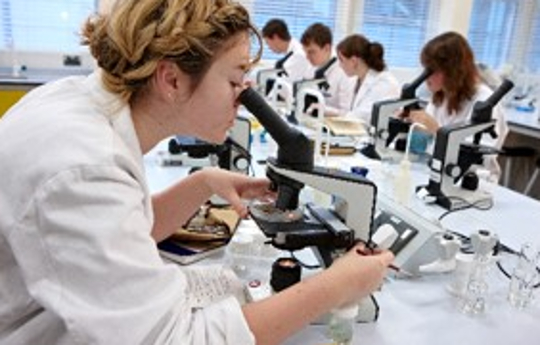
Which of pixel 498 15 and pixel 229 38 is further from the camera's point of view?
pixel 498 15

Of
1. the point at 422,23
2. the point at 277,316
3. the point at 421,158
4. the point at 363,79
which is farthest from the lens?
the point at 422,23

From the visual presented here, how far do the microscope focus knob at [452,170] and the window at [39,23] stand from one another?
2.95 m

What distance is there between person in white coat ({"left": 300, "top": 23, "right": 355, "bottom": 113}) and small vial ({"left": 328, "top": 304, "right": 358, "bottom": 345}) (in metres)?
2.98

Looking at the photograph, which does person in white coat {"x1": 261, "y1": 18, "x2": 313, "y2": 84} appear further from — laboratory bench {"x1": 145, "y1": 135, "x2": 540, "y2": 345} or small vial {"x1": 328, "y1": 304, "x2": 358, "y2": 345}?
small vial {"x1": 328, "y1": 304, "x2": 358, "y2": 345}

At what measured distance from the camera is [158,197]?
1167 millimetres

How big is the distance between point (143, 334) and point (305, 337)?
1.34ft

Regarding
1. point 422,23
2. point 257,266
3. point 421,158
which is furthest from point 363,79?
point 257,266

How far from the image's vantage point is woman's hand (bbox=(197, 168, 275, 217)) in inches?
46.8

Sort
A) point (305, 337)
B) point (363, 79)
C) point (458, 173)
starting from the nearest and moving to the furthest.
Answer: point (305, 337) → point (458, 173) → point (363, 79)

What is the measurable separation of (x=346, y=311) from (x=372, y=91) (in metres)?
2.65

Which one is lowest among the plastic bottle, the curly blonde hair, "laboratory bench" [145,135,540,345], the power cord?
the power cord

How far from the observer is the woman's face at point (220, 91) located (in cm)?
84

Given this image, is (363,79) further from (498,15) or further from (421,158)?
(498,15)

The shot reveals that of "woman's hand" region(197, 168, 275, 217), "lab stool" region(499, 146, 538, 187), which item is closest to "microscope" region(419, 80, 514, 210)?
"woman's hand" region(197, 168, 275, 217)
